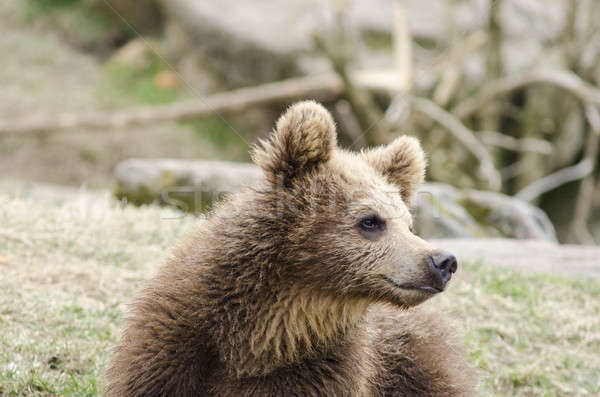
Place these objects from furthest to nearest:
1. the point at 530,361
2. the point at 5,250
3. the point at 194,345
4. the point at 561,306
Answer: the point at 561,306
the point at 5,250
the point at 530,361
the point at 194,345

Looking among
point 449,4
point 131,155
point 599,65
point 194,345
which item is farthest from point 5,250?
point 599,65

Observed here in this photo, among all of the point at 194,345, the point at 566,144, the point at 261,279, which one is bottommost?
the point at 194,345

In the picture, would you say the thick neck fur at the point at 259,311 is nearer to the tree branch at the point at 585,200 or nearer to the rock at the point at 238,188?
the rock at the point at 238,188

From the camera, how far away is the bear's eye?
3.51m

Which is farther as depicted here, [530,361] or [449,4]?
[449,4]

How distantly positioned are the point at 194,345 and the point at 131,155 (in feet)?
39.0

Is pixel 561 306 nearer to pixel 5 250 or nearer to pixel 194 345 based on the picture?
pixel 194 345

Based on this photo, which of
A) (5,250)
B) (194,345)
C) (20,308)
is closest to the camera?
(194,345)

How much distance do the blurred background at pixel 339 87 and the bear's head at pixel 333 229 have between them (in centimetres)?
663

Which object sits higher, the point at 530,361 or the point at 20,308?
the point at 20,308

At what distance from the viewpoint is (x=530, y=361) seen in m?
5.21

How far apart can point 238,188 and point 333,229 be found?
4.50 meters

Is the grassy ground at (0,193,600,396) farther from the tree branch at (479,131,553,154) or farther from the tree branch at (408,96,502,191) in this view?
the tree branch at (479,131,553,154)

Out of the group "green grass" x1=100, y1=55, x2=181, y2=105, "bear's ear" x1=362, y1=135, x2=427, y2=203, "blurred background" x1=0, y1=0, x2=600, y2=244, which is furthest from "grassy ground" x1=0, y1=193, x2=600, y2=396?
"green grass" x1=100, y1=55, x2=181, y2=105
